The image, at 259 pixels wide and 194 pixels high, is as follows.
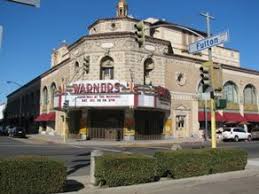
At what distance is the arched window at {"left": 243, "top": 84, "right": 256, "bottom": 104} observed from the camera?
2267 inches

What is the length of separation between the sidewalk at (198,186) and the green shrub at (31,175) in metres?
0.66

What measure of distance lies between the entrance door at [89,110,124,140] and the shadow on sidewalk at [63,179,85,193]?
1213 inches

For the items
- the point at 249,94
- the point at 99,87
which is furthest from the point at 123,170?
the point at 249,94

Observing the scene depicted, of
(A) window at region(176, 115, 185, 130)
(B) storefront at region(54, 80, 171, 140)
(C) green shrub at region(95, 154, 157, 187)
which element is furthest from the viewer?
(A) window at region(176, 115, 185, 130)

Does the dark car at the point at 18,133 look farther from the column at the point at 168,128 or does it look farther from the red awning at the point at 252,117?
the red awning at the point at 252,117

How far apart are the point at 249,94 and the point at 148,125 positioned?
21.3 meters

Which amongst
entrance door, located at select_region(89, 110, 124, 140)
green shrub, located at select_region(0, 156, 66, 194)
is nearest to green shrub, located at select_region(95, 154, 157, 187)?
green shrub, located at select_region(0, 156, 66, 194)

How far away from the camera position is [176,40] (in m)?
57.7

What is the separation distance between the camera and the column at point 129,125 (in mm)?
41156

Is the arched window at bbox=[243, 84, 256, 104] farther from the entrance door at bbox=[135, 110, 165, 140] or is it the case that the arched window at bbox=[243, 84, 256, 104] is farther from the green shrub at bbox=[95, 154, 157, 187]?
the green shrub at bbox=[95, 154, 157, 187]

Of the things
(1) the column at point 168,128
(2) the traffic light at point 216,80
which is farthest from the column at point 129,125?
(2) the traffic light at point 216,80

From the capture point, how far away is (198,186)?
11109 mm

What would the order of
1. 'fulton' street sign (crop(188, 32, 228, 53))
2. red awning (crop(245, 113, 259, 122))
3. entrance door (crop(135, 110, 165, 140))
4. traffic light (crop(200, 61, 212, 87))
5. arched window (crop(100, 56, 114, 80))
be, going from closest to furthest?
1. 'fulton' street sign (crop(188, 32, 228, 53))
2. traffic light (crop(200, 61, 212, 87))
3. entrance door (crop(135, 110, 165, 140))
4. arched window (crop(100, 56, 114, 80))
5. red awning (crop(245, 113, 259, 122))

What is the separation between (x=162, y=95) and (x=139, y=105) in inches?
156
